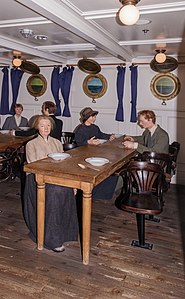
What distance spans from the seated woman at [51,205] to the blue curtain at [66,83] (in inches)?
110

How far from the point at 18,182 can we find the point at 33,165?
2.57 meters

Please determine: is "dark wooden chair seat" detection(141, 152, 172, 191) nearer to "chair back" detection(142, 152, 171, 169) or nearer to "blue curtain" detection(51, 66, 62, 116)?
"chair back" detection(142, 152, 171, 169)

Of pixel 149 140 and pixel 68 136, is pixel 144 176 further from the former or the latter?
pixel 68 136

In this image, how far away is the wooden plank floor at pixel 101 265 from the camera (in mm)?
2164

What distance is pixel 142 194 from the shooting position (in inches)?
119

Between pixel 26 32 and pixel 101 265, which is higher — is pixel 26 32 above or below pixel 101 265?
above

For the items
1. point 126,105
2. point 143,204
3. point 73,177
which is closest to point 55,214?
point 73,177

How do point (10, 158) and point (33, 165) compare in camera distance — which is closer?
point (33, 165)

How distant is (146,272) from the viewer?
7.96 feet

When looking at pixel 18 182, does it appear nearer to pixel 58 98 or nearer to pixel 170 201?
pixel 58 98

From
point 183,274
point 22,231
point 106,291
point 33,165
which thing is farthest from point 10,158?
point 183,274

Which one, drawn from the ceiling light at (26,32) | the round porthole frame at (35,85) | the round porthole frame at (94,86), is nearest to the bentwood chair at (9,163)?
the ceiling light at (26,32)

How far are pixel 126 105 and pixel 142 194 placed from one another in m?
2.73

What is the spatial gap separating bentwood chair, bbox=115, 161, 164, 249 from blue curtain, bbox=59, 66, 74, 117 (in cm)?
311
